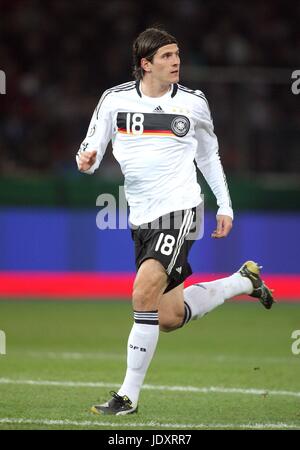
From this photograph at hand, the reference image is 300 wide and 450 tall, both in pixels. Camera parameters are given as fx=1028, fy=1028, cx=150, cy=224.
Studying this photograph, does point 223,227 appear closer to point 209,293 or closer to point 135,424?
point 209,293

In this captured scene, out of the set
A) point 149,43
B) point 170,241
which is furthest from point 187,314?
point 149,43

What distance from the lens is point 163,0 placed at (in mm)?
19703

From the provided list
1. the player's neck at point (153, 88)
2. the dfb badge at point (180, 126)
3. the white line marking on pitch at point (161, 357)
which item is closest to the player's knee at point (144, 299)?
the dfb badge at point (180, 126)

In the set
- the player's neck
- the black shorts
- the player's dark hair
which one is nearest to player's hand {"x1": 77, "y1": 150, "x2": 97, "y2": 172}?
the black shorts

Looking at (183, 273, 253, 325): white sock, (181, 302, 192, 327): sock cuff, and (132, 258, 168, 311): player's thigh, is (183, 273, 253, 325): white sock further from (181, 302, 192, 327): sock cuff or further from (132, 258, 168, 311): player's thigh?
(132, 258, 168, 311): player's thigh

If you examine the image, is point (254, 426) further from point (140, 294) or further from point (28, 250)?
point (28, 250)

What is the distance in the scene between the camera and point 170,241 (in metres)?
6.62

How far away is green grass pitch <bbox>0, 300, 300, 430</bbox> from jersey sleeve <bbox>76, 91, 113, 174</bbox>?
1.66m

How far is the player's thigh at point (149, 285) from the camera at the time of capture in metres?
6.49

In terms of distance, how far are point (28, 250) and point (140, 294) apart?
9.86 m

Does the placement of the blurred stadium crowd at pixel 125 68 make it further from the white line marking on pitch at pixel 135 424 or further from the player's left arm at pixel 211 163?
the white line marking on pitch at pixel 135 424

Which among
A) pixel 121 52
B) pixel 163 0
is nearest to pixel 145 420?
pixel 121 52

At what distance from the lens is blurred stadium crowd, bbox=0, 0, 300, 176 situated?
16641mm

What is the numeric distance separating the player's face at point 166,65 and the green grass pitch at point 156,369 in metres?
2.21
